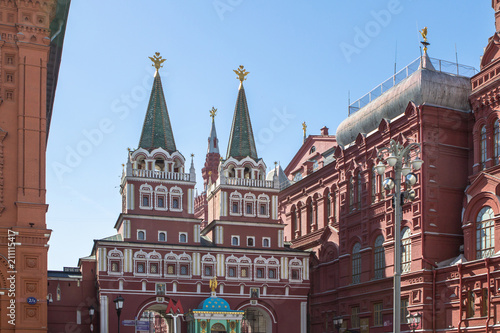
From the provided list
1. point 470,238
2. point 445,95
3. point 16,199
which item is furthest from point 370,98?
point 16,199

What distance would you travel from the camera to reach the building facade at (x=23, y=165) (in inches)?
1168

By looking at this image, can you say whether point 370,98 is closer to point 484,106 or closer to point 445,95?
point 445,95

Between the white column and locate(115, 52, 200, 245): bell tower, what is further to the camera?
locate(115, 52, 200, 245): bell tower

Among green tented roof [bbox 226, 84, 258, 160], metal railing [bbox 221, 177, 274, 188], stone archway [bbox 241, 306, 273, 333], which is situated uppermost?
green tented roof [bbox 226, 84, 258, 160]

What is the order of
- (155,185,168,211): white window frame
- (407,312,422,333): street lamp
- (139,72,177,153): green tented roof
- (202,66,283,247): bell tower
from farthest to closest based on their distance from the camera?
(202,66,283,247): bell tower, (139,72,177,153): green tented roof, (155,185,168,211): white window frame, (407,312,422,333): street lamp

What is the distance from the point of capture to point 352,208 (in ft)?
172

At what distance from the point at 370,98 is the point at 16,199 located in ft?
95.0

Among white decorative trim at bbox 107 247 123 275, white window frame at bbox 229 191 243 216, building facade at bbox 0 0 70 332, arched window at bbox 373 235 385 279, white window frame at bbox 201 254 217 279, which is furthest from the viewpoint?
white window frame at bbox 229 191 243 216

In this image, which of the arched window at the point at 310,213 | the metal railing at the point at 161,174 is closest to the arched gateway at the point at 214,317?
the metal railing at the point at 161,174

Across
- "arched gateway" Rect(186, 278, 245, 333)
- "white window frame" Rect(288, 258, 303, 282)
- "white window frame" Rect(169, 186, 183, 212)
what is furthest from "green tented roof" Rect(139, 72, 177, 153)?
"white window frame" Rect(288, 258, 303, 282)

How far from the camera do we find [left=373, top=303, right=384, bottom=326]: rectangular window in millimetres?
47188

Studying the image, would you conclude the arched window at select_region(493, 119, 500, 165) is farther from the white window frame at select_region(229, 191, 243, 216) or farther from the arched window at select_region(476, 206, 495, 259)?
the white window frame at select_region(229, 191, 243, 216)

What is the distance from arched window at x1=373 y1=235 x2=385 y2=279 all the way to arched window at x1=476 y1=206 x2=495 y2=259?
804 centimetres

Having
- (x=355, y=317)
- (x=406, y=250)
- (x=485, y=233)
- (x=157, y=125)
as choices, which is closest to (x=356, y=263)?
(x=355, y=317)
